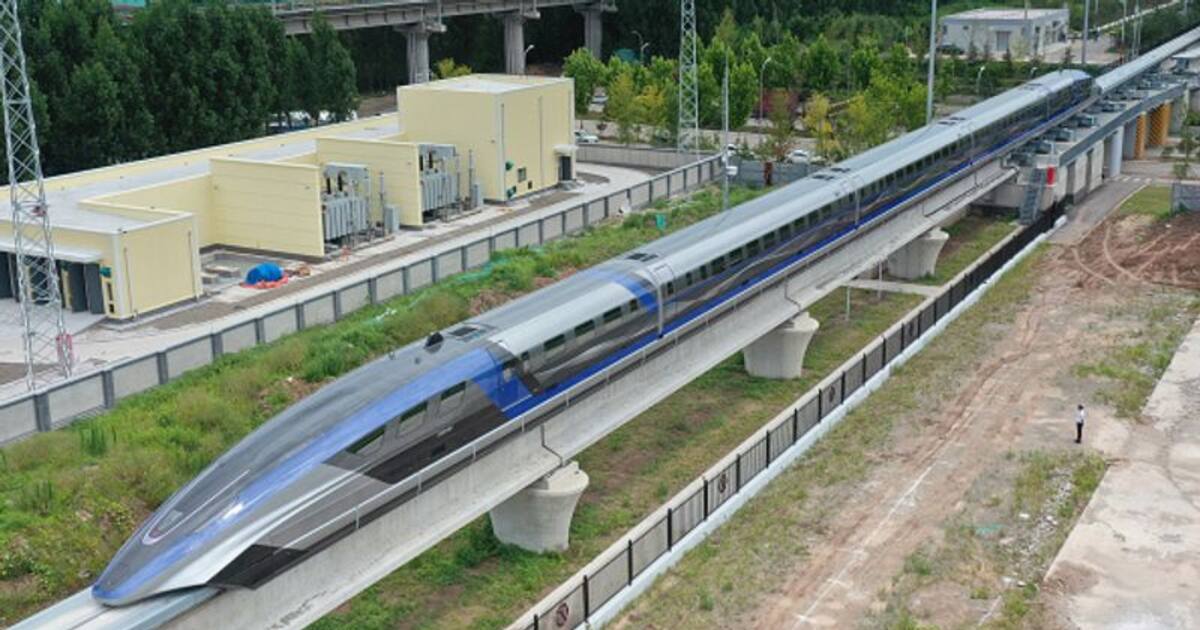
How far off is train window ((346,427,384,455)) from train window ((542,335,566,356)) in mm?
5292

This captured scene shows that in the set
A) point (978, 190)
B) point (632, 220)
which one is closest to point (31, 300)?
point (632, 220)

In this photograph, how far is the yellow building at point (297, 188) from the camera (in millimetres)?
42594

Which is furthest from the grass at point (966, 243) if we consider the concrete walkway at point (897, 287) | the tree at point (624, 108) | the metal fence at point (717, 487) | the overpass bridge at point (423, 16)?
the overpass bridge at point (423, 16)

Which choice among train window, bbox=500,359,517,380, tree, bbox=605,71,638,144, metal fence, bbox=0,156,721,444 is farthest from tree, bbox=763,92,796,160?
train window, bbox=500,359,517,380

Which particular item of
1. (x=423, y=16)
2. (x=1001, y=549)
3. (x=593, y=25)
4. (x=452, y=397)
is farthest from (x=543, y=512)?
(x=593, y=25)

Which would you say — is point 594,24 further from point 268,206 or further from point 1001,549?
point 1001,549

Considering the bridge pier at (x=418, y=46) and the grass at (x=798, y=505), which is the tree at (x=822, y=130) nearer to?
the grass at (x=798, y=505)

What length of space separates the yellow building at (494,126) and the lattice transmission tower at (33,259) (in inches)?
690

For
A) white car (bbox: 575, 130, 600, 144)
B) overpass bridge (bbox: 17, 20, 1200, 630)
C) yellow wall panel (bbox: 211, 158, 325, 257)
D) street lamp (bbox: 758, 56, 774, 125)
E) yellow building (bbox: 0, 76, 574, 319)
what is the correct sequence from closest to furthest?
overpass bridge (bbox: 17, 20, 1200, 630), yellow building (bbox: 0, 76, 574, 319), yellow wall panel (bbox: 211, 158, 325, 257), white car (bbox: 575, 130, 600, 144), street lamp (bbox: 758, 56, 774, 125)

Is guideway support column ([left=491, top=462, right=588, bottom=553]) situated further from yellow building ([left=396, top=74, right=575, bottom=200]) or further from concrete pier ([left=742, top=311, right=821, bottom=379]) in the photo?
yellow building ([left=396, top=74, right=575, bottom=200])

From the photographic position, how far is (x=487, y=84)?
63.5 meters

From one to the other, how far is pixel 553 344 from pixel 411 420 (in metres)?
4.82

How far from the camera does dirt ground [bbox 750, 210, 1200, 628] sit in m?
23.6

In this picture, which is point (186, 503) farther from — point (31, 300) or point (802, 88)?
point (802, 88)
